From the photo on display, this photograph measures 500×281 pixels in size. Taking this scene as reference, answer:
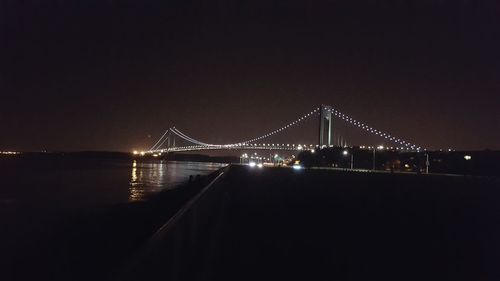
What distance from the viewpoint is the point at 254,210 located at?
50.5 ft

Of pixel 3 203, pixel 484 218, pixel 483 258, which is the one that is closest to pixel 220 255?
pixel 483 258

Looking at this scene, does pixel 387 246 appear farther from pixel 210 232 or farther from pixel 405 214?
pixel 405 214

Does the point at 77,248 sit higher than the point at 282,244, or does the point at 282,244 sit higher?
the point at 282,244

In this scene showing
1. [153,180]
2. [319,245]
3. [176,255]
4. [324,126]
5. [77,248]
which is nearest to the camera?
[176,255]

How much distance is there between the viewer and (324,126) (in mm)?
94938

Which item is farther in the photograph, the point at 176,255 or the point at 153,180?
the point at 153,180

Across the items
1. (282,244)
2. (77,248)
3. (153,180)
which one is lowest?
(77,248)

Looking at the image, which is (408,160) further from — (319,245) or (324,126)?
(319,245)

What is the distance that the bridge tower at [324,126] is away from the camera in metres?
93.0

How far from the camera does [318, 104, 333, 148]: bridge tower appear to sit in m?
93.0

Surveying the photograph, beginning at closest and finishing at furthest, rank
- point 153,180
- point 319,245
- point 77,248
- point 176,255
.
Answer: point 176,255 < point 319,245 < point 77,248 < point 153,180

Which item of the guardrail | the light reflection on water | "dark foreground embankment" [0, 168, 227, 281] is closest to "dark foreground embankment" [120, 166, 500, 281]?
the guardrail

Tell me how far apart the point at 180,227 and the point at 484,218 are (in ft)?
37.4

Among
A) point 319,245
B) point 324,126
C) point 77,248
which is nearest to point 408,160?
point 324,126
